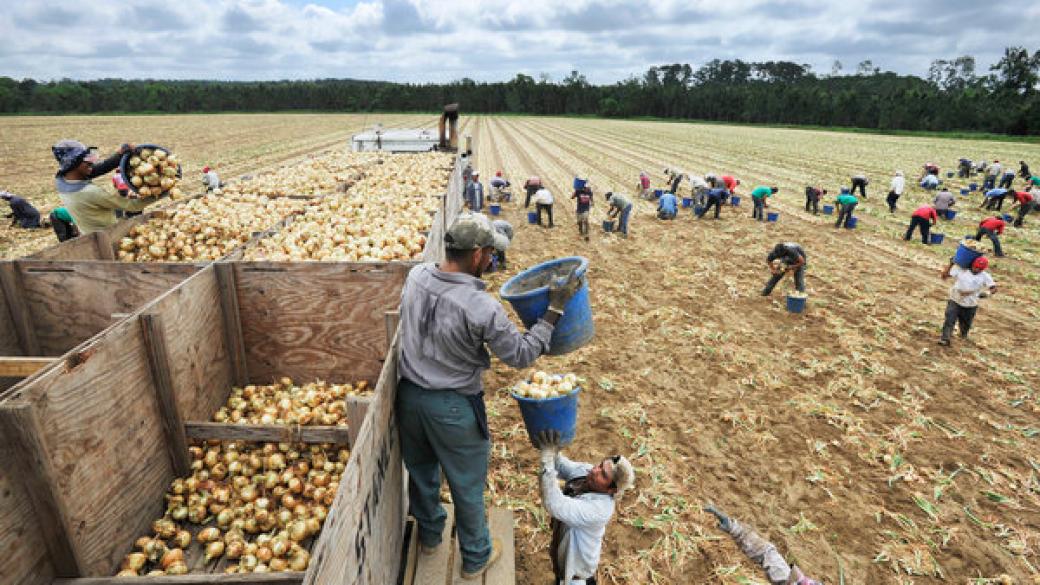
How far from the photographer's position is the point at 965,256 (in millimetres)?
8500

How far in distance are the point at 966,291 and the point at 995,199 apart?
1662cm

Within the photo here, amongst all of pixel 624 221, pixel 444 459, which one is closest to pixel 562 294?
pixel 444 459

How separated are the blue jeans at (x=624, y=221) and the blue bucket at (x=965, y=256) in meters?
8.46

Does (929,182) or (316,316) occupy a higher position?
(316,316)

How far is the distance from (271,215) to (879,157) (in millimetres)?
44795

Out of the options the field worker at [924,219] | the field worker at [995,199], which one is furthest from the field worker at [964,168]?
the field worker at [924,219]

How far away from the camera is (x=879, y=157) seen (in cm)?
3925

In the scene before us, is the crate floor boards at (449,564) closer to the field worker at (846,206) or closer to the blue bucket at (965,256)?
the blue bucket at (965,256)

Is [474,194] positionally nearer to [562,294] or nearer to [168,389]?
[562,294]

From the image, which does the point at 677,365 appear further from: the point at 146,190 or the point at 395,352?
the point at 146,190

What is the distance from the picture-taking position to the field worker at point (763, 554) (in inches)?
157

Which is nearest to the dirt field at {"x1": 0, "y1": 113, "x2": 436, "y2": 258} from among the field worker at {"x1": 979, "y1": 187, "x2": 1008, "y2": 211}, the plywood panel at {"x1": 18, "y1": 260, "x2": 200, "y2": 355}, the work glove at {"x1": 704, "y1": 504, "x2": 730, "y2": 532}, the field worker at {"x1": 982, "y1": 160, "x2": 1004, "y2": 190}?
the plywood panel at {"x1": 18, "y1": 260, "x2": 200, "y2": 355}

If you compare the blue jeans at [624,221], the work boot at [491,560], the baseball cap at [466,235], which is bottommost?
the work boot at [491,560]

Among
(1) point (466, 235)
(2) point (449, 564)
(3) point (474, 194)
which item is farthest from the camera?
(3) point (474, 194)
